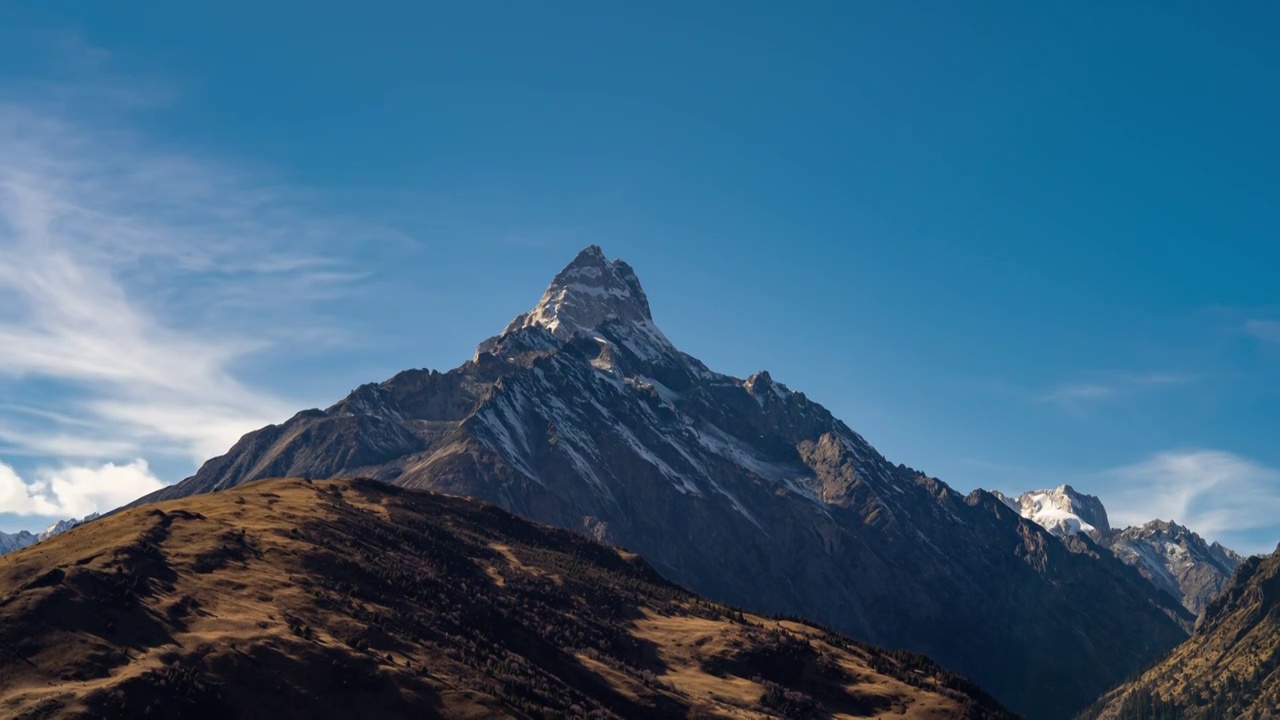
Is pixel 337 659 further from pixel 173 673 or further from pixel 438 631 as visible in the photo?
pixel 438 631

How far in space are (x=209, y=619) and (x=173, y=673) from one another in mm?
21881

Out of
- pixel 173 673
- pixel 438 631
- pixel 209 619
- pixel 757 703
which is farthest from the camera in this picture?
pixel 757 703

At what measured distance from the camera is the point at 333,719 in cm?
13875

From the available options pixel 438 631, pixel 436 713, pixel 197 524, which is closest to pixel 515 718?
pixel 436 713

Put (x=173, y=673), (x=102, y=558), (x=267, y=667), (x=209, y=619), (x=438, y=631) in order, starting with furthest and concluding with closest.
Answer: (x=438, y=631)
(x=102, y=558)
(x=209, y=619)
(x=267, y=667)
(x=173, y=673)

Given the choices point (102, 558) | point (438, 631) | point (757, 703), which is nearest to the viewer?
point (102, 558)

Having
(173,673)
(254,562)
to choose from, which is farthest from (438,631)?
(173,673)

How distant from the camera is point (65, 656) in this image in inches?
5241

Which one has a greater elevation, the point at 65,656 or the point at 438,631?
the point at 438,631

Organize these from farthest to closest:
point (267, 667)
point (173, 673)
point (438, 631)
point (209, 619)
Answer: point (438, 631) → point (209, 619) → point (267, 667) → point (173, 673)

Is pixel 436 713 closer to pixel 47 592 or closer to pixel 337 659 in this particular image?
pixel 337 659

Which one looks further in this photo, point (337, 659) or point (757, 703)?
point (757, 703)

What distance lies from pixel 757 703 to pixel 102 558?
104762 millimetres

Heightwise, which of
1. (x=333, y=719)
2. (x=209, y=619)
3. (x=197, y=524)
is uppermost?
(x=197, y=524)
